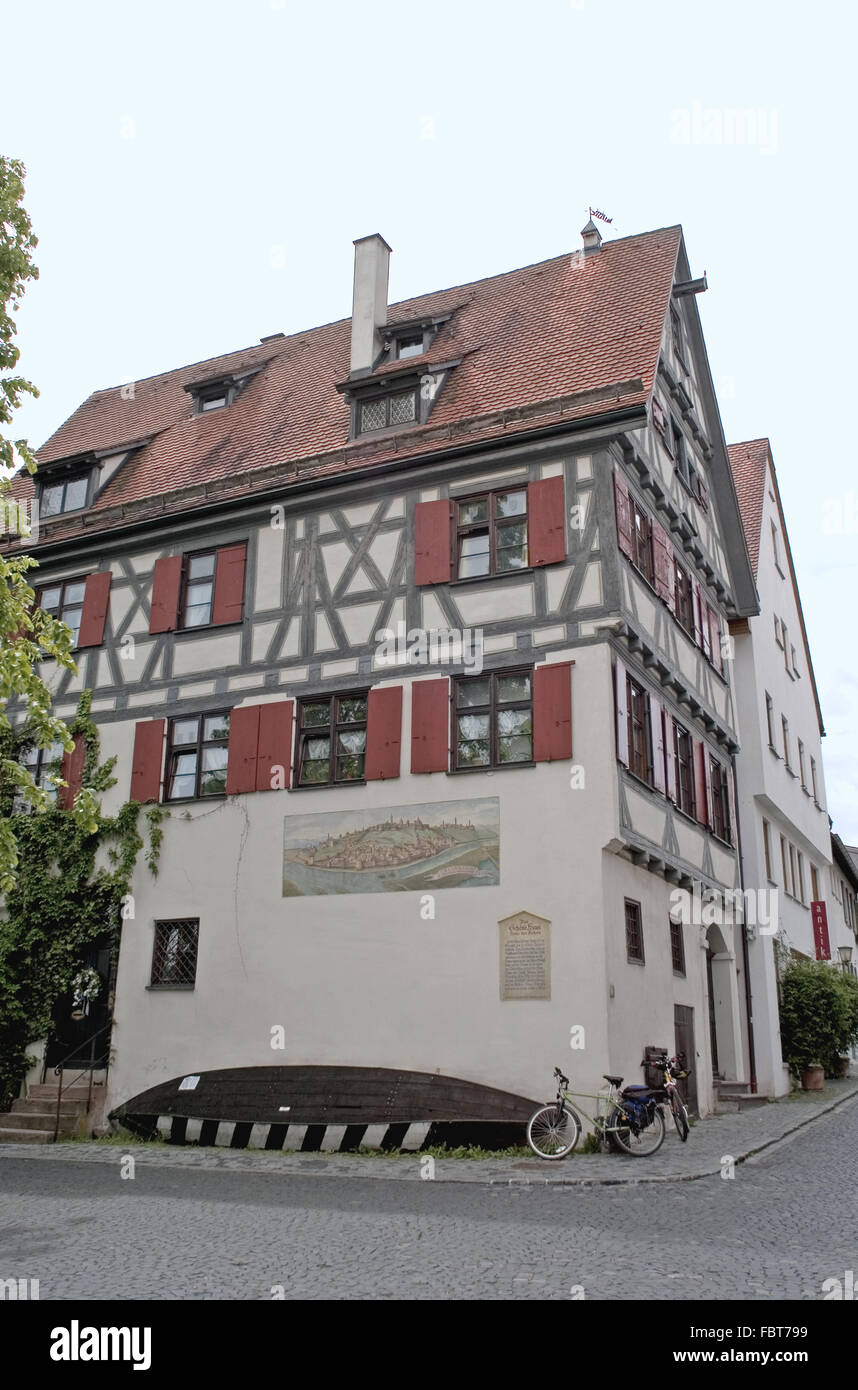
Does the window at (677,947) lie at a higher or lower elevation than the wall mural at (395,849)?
lower

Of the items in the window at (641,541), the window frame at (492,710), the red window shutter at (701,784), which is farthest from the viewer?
the red window shutter at (701,784)

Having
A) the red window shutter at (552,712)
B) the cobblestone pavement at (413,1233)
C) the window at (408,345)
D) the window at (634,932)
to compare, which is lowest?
the cobblestone pavement at (413,1233)

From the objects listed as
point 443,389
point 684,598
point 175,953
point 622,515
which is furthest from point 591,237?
point 175,953

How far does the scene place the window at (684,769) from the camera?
18.3 metres

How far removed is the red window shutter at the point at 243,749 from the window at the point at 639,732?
200 inches

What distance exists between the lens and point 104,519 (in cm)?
1959

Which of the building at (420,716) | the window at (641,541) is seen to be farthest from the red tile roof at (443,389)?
the window at (641,541)

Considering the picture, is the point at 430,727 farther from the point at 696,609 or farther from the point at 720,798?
the point at 720,798

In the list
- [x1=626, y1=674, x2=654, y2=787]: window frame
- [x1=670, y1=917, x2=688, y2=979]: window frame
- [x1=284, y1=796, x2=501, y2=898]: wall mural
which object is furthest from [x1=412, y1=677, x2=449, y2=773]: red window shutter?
[x1=670, y1=917, x2=688, y2=979]: window frame

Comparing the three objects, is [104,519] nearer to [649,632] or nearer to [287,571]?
[287,571]

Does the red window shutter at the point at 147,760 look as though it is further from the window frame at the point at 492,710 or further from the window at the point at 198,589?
the window frame at the point at 492,710

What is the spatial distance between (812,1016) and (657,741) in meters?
9.86

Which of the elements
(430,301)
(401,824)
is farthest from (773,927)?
(430,301)

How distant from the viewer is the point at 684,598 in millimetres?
19750
